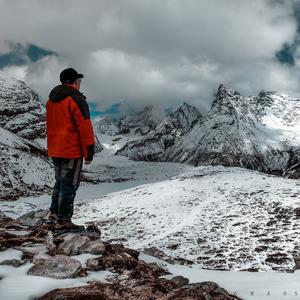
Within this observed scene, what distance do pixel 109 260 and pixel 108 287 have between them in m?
1.42

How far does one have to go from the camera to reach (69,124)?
8.94m

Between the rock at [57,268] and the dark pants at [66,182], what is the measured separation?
10.0ft

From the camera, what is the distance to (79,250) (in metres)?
8.11

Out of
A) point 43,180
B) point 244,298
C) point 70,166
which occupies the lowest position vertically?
point 43,180

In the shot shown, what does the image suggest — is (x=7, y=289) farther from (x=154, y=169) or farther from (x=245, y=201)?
(x=154, y=169)

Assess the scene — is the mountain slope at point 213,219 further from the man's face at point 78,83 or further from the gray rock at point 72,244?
the man's face at point 78,83

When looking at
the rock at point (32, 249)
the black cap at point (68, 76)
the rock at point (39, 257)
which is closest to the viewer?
the rock at point (39, 257)

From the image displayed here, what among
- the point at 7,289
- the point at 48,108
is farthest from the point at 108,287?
the point at 48,108

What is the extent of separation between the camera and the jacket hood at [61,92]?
29.6 ft

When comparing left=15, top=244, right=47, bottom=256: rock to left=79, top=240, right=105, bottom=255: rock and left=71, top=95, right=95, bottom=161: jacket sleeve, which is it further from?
left=71, top=95, right=95, bottom=161: jacket sleeve

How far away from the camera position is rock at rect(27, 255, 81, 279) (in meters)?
6.38

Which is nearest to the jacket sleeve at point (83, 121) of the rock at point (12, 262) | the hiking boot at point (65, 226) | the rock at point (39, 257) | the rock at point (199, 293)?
the hiking boot at point (65, 226)

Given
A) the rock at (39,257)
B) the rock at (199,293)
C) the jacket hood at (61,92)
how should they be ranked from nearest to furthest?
the rock at (199,293) < the rock at (39,257) < the jacket hood at (61,92)

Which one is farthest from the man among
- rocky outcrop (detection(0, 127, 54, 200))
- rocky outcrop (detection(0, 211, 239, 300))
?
rocky outcrop (detection(0, 127, 54, 200))
